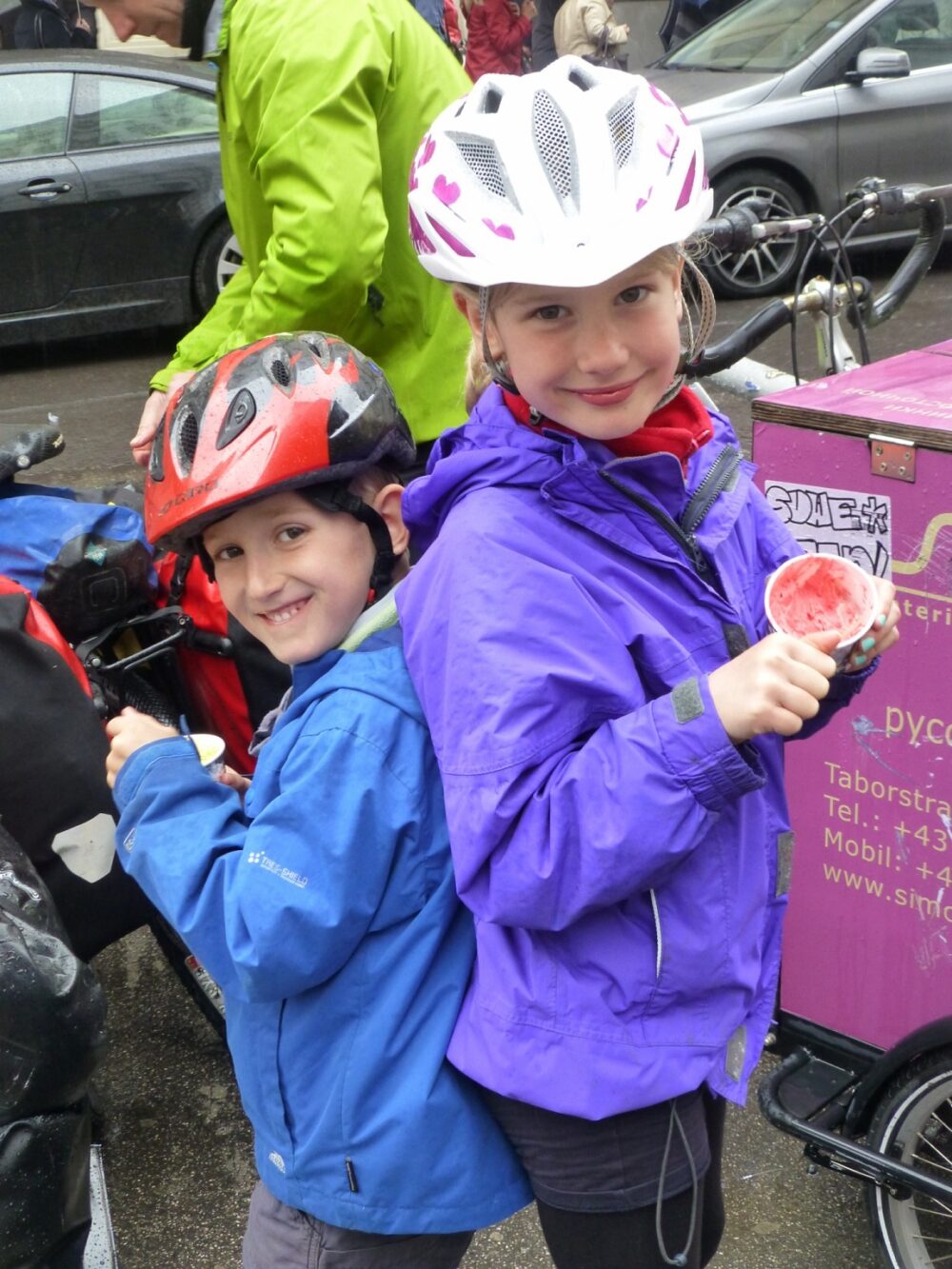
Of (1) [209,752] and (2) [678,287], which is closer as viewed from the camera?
(2) [678,287]

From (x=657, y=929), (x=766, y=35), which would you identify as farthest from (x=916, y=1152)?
(x=766, y=35)

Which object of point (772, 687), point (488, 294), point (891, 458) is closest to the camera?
point (772, 687)

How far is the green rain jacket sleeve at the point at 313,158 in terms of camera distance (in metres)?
2.62

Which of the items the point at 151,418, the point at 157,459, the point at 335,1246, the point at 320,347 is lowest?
the point at 335,1246

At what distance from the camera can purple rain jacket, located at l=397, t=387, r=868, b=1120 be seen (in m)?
1.37

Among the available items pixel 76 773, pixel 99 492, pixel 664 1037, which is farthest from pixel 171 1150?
pixel 664 1037

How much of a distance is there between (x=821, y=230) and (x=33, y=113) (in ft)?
19.2

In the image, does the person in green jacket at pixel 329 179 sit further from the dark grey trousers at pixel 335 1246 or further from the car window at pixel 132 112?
the car window at pixel 132 112

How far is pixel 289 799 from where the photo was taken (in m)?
1.53

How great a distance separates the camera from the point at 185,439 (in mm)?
1875

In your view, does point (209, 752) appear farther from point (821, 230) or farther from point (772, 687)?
point (821, 230)

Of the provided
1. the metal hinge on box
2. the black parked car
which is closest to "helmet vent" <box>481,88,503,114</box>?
the metal hinge on box

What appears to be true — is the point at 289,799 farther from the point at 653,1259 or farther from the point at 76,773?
the point at 76,773

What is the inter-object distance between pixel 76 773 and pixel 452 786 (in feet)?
4.82
